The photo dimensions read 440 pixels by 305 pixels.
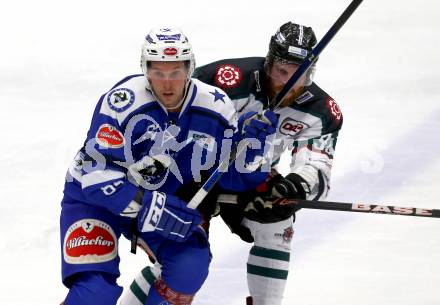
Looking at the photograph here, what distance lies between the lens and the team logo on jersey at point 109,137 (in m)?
4.19

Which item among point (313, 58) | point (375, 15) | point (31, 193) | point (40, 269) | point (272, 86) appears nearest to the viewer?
point (313, 58)

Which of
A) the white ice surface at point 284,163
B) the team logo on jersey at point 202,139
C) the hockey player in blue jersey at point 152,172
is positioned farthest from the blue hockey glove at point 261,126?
the white ice surface at point 284,163

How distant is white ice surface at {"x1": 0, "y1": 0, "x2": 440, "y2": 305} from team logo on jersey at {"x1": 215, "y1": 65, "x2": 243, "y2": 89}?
97 centimetres

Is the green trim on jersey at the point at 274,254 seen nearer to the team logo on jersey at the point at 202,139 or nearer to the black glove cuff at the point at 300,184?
the black glove cuff at the point at 300,184

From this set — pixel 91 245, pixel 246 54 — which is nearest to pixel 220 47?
pixel 246 54

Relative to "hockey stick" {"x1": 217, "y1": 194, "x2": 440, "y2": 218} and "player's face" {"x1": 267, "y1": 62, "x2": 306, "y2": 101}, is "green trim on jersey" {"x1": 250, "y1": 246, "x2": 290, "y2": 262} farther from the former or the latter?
"player's face" {"x1": 267, "y1": 62, "x2": 306, "y2": 101}

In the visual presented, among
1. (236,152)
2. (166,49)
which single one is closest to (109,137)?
(166,49)

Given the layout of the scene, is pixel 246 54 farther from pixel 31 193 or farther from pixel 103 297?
pixel 103 297

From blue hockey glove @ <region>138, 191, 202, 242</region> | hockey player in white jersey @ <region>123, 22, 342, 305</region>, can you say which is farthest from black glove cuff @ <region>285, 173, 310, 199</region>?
blue hockey glove @ <region>138, 191, 202, 242</region>

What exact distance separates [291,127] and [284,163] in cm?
151

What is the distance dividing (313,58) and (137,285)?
1.21 metres

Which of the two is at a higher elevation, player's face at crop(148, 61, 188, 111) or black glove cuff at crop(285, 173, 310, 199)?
player's face at crop(148, 61, 188, 111)

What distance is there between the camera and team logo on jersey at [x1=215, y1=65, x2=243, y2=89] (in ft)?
15.8

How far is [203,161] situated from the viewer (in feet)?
14.7
